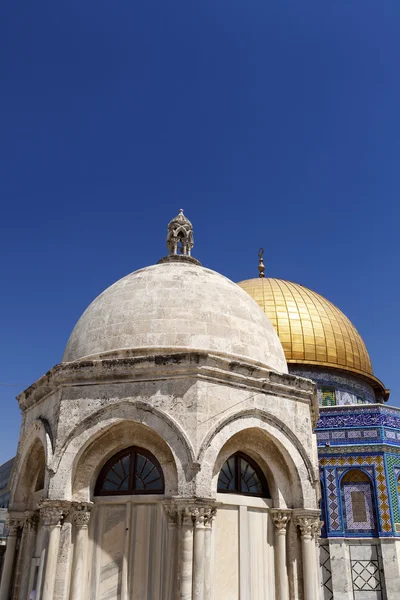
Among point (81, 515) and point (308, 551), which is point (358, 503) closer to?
point (308, 551)

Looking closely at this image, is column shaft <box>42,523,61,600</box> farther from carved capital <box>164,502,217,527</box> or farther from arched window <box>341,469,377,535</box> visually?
arched window <box>341,469,377,535</box>

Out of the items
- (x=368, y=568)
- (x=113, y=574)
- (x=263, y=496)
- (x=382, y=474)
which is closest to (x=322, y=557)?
(x=368, y=568)

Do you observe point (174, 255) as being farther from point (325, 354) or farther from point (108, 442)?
point (325, 354)

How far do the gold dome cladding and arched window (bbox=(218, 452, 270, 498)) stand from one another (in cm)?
1198

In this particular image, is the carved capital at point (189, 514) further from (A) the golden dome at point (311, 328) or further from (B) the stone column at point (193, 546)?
(A) the golden dome at point (311, 328)

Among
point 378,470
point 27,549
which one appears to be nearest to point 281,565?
point 27,549

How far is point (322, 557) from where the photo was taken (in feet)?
51.4

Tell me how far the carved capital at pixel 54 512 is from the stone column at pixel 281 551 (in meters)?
3.08

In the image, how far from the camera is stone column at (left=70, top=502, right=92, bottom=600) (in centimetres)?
737

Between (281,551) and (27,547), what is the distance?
395 cm

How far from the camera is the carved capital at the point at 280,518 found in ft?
26.7

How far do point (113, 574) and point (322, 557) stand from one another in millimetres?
10161

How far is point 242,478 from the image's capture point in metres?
8.30

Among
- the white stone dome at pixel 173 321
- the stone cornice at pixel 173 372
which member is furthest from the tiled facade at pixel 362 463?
the stone cornice at pixel 173 372
